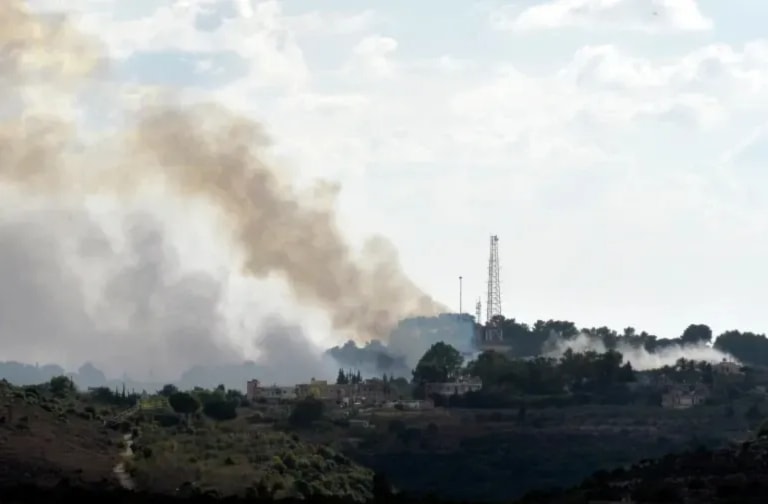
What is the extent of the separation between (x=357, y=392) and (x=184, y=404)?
136 feet

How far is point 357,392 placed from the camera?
188 m

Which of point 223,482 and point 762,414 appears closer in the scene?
point 223,482

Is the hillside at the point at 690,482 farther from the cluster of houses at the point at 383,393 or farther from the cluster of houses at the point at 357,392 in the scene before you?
the cluster of houses at the point at 357,392

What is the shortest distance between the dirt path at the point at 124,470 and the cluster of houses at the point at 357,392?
59022 millimetres

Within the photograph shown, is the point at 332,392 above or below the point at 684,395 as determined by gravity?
above

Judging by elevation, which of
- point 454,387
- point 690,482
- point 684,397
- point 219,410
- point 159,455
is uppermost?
point 454,387

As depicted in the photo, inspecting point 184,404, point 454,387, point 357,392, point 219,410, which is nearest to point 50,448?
point 184,404

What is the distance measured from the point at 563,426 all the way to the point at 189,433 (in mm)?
42267

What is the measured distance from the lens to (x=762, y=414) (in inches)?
6777

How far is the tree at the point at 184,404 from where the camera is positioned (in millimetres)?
147000

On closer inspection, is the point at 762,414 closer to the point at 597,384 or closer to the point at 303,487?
the point at 597,384

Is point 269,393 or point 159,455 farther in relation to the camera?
point 269,393

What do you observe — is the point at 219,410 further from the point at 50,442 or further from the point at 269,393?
the point at 50,442

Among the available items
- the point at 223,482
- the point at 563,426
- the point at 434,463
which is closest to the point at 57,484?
the point at 223,482
